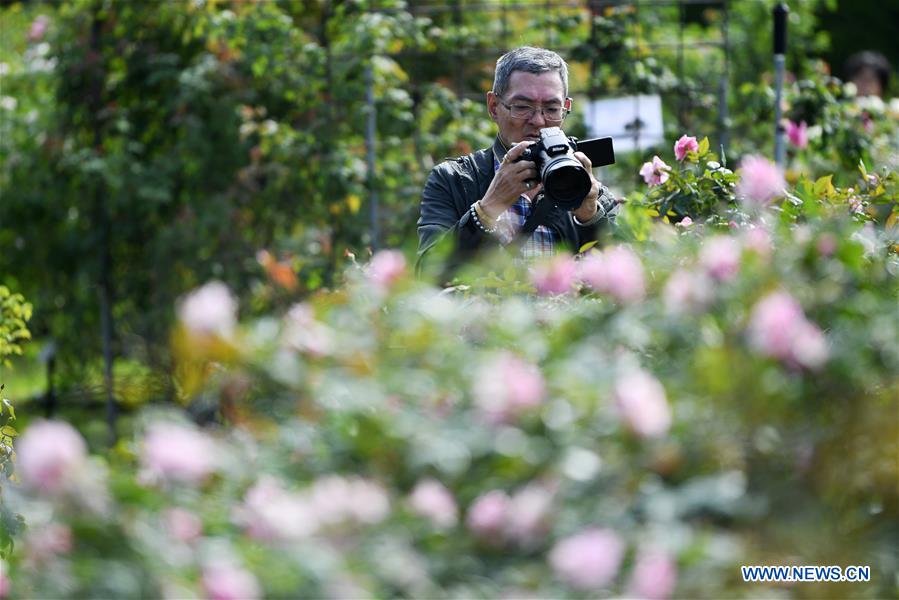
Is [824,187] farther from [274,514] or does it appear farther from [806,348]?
[274,514]

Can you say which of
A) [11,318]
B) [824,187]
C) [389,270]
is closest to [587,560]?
[389,270]

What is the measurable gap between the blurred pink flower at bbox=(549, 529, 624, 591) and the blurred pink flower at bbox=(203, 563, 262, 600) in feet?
1.05

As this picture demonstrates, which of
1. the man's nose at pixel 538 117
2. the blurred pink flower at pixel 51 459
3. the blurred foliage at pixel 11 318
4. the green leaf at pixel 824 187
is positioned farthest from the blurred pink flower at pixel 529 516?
the blurred foliage at pixel 11 318

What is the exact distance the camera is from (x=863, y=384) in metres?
1.82

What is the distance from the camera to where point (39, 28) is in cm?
788

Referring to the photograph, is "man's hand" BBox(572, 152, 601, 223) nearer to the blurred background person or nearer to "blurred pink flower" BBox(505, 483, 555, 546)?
"blurred pink flower" BBox(505, 483, 555, 546)

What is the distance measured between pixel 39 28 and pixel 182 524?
676 centimetres

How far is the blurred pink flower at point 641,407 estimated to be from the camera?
5.44 ft

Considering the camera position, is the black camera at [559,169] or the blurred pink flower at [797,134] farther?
the blurred pink flower at [797,134]

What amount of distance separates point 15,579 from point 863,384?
1.01 meters

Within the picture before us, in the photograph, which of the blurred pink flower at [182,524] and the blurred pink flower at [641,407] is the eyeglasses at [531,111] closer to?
the blurred pink flower at [641,407]

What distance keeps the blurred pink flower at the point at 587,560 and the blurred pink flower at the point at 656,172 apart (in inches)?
75.0

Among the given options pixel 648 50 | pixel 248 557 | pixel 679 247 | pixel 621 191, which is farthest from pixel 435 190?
pixel 648 50

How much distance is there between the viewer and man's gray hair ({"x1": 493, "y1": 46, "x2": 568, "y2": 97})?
3.66 meters
